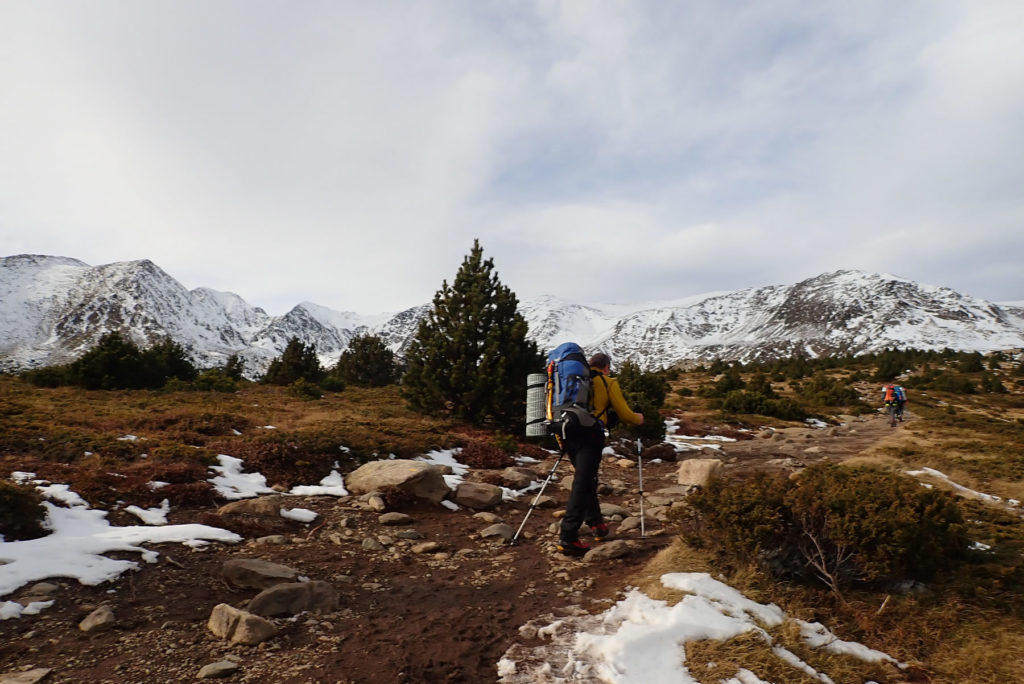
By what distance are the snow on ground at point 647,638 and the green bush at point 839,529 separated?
2.40 feet

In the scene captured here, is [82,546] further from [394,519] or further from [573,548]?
[573,548]

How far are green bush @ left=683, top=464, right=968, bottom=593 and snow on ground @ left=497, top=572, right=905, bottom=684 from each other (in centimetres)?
73

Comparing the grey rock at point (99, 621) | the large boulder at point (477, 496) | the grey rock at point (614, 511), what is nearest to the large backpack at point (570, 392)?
the grey rock at point (614, 511)

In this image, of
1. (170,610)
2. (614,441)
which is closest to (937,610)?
(170,610)

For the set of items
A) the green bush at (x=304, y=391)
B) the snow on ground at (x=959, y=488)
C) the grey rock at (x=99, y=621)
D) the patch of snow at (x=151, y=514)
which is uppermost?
the green bush at (x=304, y=391)

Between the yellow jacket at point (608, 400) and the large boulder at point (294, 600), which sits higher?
the yellow jacket at point (608, 400)

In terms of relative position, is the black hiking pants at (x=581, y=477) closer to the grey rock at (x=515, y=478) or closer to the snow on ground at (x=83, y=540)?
the snow on ground at (x=83, y=540)

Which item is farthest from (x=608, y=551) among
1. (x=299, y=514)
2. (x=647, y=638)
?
(x=299, y=514)

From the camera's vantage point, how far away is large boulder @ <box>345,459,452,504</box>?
9648 millimetres

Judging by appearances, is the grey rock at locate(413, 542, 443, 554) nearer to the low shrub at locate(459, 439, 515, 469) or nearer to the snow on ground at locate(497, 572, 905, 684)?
the snow on ground at locate(497, 572, 905, 684)

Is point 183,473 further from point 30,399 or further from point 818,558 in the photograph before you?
point 30,399

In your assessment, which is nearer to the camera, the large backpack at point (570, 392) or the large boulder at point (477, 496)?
the large backpack at point (570, 392)

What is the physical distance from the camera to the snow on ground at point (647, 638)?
3.98 meters

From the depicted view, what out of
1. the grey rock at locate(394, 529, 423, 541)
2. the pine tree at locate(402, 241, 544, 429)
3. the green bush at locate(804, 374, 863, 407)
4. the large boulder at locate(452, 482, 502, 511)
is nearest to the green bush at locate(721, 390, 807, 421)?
the green bush at locate(804, 374, 863, 407)
